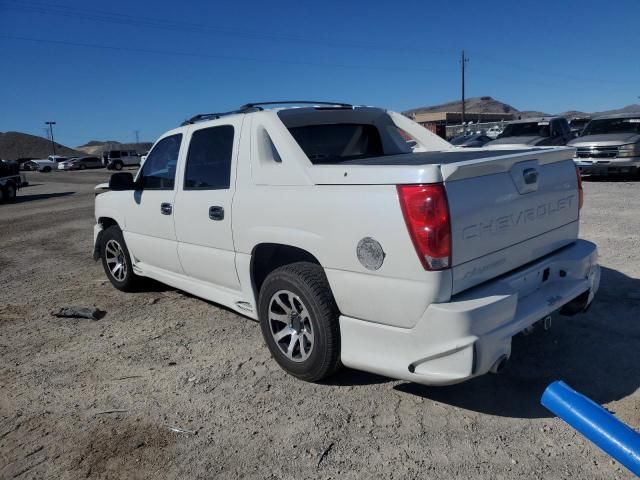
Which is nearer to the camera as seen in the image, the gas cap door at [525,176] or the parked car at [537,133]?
the gas cap door at [525,176]

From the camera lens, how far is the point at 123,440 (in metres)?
3.08

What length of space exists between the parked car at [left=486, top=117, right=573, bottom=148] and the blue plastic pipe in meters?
13.5

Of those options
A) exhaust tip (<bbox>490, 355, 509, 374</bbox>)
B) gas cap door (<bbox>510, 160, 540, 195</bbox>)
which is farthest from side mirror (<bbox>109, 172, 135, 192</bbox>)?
exhaust tip (<bbox>490, 355, 509, 374</bbox>)

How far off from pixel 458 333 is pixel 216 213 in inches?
85.5

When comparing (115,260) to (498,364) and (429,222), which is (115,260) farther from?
(498,364)

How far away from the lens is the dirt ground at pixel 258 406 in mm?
2771

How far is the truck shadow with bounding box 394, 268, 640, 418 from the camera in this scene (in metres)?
3.28

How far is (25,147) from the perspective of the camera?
11100cm

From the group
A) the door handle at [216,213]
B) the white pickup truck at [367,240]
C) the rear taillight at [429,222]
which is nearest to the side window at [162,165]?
the white pickup truck at [367,240]

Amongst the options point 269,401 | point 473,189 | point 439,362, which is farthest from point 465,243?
point 269,401

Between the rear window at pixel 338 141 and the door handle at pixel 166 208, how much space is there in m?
1.37

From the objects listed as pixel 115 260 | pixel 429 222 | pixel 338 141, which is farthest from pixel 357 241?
pixel 115 260

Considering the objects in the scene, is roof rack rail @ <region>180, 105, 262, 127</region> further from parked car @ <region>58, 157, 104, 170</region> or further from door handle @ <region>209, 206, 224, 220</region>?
parked car @ <region>58, 157, 104, 170</region>

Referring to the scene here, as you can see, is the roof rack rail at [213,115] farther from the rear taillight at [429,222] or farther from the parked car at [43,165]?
the parked car at [43,165]
